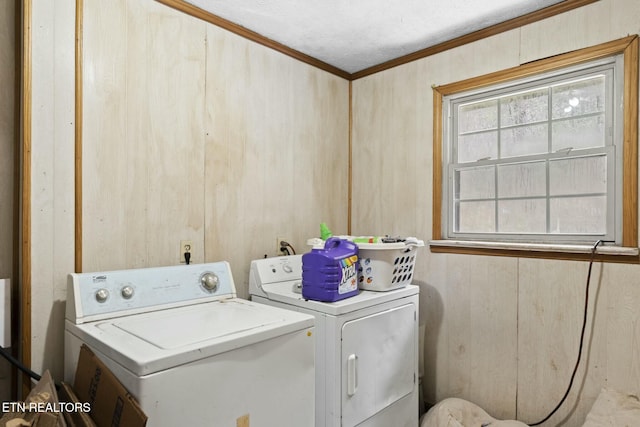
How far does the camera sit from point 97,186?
1.70 metres

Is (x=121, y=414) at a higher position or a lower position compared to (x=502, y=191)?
lower

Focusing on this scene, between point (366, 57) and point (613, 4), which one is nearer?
point (613, 4)

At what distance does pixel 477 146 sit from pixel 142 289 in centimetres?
205

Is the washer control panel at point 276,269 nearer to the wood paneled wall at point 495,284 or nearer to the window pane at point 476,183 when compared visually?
the wood paneled wall at point 495,284

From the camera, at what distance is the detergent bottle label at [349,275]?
5.83ft

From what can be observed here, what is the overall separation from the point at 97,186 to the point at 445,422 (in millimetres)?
2106

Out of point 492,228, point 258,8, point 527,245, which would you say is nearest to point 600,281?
point 527,245

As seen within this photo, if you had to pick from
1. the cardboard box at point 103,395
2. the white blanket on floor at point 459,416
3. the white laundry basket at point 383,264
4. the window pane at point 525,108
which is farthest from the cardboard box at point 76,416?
the window pane at point 525,108

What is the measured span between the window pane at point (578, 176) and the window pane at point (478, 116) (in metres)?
0.44

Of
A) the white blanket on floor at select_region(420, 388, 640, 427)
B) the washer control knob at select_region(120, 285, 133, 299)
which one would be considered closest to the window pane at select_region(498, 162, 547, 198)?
the white blanket on floor at select_region(420, 388, 640, 427)

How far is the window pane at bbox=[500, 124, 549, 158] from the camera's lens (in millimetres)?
2117

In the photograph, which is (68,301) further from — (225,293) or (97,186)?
(225,293)

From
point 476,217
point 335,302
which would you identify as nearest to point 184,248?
point 335,302

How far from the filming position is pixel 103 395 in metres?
1.21
